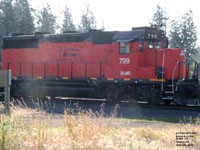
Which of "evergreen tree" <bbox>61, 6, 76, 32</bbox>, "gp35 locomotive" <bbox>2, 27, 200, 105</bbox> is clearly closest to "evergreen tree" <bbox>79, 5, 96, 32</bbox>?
"evergreen tree" <bbox>61, 6, 76, 32</bbox>

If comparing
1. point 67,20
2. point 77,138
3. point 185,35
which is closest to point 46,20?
point 67,20

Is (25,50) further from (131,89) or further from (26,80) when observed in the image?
(131,89)

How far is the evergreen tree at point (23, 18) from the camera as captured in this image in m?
62.6

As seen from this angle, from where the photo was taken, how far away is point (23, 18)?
65312 mm

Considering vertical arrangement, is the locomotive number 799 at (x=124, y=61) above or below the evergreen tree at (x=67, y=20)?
below

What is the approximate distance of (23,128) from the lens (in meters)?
7.80

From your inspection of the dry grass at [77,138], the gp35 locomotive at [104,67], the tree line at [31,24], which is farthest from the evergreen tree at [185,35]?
the dry grass at [77,138]

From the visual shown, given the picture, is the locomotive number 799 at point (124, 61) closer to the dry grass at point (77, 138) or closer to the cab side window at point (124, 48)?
the cab side window at point (124, 48)

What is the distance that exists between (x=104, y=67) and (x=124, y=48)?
61.7 inches

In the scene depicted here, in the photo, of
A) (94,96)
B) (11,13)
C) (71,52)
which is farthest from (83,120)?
(11,13)

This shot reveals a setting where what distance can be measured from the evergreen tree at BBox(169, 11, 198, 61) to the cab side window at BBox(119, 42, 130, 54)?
153 ft

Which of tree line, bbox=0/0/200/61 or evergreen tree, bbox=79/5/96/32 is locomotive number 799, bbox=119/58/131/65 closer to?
tree line, bbox=0/0/200/61

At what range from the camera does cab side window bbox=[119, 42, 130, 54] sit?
64.6 ft

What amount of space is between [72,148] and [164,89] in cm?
1223
